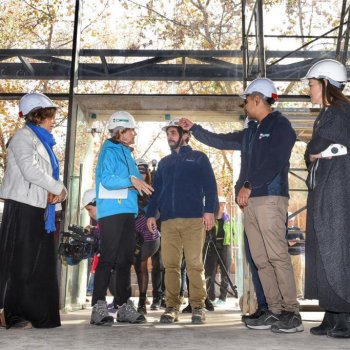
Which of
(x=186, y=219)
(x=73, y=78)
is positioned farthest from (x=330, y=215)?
(x=73, y=78)

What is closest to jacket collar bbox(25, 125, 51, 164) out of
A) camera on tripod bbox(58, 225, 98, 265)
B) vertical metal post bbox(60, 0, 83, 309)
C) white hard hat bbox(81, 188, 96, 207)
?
camera on tripod bbox(58, 225, 98, 265)

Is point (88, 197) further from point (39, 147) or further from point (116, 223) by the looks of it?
point (39, 147)

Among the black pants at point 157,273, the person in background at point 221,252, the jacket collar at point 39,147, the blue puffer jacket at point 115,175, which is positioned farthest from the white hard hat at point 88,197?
the jacket collar at point 39,147

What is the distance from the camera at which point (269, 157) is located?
4035 millimetres

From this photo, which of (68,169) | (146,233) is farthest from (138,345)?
(68,169)

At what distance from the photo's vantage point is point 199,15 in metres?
7.48

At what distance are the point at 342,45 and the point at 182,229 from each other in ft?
12.0

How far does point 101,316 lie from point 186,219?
111 centimetres

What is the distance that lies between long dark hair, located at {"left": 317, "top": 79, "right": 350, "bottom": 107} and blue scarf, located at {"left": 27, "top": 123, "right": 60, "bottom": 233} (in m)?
2.01

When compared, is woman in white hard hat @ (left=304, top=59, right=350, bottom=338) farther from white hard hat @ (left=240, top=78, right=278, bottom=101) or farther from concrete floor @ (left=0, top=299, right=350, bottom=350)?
white hard hat @ (left=240, top=78, right=278, bottom=101)

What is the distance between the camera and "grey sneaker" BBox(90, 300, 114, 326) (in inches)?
170

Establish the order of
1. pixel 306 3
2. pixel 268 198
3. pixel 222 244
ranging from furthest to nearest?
pixel 306 3
pixel 222 244
pixel 268 198

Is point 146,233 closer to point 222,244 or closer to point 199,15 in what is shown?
point 222,244

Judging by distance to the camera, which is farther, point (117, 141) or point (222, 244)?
point (222, 244)
